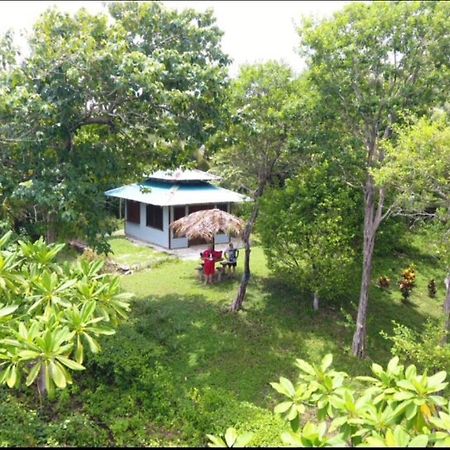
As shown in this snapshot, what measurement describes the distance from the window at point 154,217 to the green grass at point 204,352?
2.62 m

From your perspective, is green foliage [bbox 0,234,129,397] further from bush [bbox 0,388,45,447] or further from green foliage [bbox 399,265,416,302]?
green foliage [bbox 399,265,416,302]

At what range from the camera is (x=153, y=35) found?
1090cm

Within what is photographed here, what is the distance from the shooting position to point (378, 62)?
9617 mm

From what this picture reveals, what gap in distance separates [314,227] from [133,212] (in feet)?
38.6

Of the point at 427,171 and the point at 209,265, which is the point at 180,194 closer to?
the point at 209,265

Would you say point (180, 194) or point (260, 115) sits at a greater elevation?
point (260, 115)

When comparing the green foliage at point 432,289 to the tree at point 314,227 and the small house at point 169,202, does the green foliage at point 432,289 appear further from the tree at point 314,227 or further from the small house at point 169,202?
the small house at point 169,202

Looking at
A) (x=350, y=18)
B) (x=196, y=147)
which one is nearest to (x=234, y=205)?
(x=196, y=147)

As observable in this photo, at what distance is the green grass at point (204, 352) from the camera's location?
7113 millimetres

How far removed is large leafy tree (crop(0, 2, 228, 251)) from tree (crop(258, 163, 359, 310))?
3.07m

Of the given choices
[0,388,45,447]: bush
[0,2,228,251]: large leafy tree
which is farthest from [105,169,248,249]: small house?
[0,388,45,447]: bush

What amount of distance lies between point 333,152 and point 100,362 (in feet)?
23.3

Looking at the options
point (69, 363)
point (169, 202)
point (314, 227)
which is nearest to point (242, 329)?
point (314, 227)

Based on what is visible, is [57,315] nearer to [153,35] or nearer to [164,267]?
[153,35]
